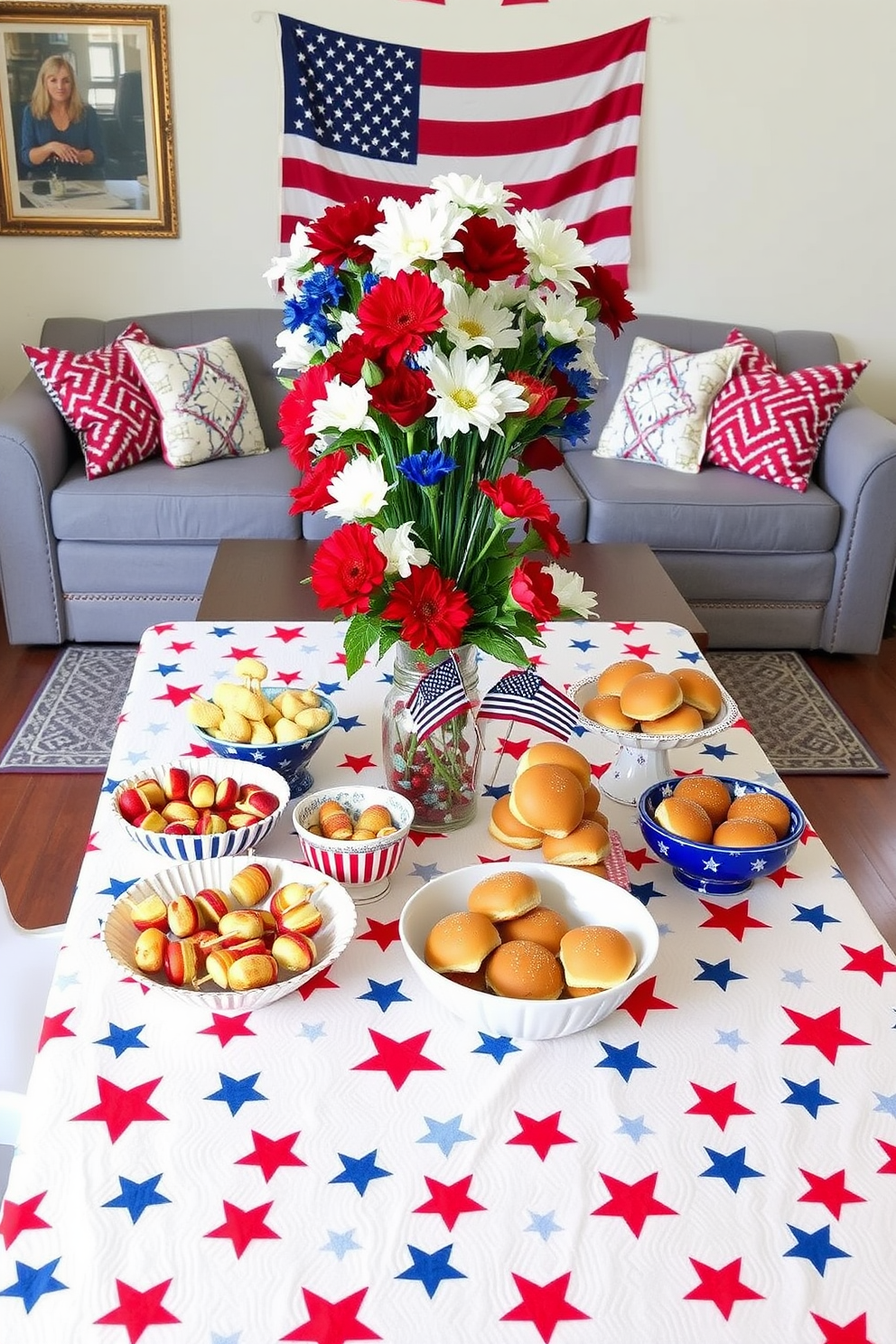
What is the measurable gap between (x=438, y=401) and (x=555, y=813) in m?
0.44

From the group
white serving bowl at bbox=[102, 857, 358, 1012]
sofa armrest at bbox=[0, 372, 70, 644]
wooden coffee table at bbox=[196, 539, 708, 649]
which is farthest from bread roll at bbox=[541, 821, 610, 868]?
sofa armrest at bbox=[0, 372, 70, 644]

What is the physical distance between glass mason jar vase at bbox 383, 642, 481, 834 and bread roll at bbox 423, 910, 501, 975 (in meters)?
0.28

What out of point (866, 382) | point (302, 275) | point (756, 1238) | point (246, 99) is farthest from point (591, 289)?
point (866, 382)

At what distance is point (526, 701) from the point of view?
1.37 metres

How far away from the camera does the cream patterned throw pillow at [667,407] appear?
3.75 metres

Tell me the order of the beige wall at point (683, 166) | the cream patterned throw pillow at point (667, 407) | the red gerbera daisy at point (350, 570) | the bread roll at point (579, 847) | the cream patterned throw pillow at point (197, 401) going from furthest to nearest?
the beige wall at point (683, 166) < the cream patterned throw pillow at point (667, 407) < the cream patterned throw pillow at point (197, 401) < the bread roll at point (579, 847) < the red gerbera daisy at point (350, 570)

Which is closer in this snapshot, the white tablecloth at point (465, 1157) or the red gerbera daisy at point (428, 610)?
the white tablecloth at point (465, 1157)

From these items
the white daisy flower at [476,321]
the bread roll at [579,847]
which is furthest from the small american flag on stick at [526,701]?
the white daisy flower at [476,321]

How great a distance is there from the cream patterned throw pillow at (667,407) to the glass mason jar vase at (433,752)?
2.53 meters

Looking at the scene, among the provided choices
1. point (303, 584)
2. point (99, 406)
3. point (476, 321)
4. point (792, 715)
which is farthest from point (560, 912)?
point (99, 406)

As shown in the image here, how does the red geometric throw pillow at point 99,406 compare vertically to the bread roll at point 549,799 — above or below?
below

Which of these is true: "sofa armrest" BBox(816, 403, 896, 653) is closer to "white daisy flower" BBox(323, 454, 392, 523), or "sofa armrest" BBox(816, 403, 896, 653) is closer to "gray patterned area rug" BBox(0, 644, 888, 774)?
"gray patterned area rug" BBox(0, 644, 888, 774)

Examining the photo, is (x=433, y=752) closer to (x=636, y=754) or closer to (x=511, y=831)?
(x=511, y=831)

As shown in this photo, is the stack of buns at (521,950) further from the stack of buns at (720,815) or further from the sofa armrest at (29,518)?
the sofa armrest at (29,518)
